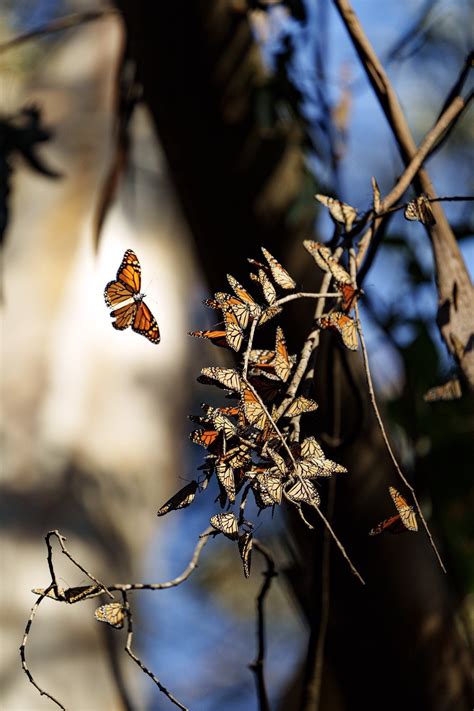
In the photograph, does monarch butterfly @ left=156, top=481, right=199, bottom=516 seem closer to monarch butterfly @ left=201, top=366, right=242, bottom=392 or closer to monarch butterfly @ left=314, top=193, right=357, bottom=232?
monarch butterfly @ left=201, top=366, right=242, bottom=392

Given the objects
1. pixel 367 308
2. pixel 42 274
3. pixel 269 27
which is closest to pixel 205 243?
pixel 367 308

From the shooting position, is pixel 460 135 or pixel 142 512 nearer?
pixel 142 512

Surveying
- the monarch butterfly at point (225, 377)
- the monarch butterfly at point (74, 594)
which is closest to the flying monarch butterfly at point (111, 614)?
the monarch butterfly at point (74, 594)

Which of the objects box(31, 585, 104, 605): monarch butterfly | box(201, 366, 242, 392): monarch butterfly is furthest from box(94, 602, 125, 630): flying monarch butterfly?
box(201, 366, 242, 392): monarch butterfly

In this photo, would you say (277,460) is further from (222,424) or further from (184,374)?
(184,374)

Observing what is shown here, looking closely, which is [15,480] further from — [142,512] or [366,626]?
[366,626]

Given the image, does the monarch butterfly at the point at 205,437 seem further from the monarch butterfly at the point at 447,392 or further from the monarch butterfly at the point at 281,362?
the monarch butterfly at the point at 447,392
